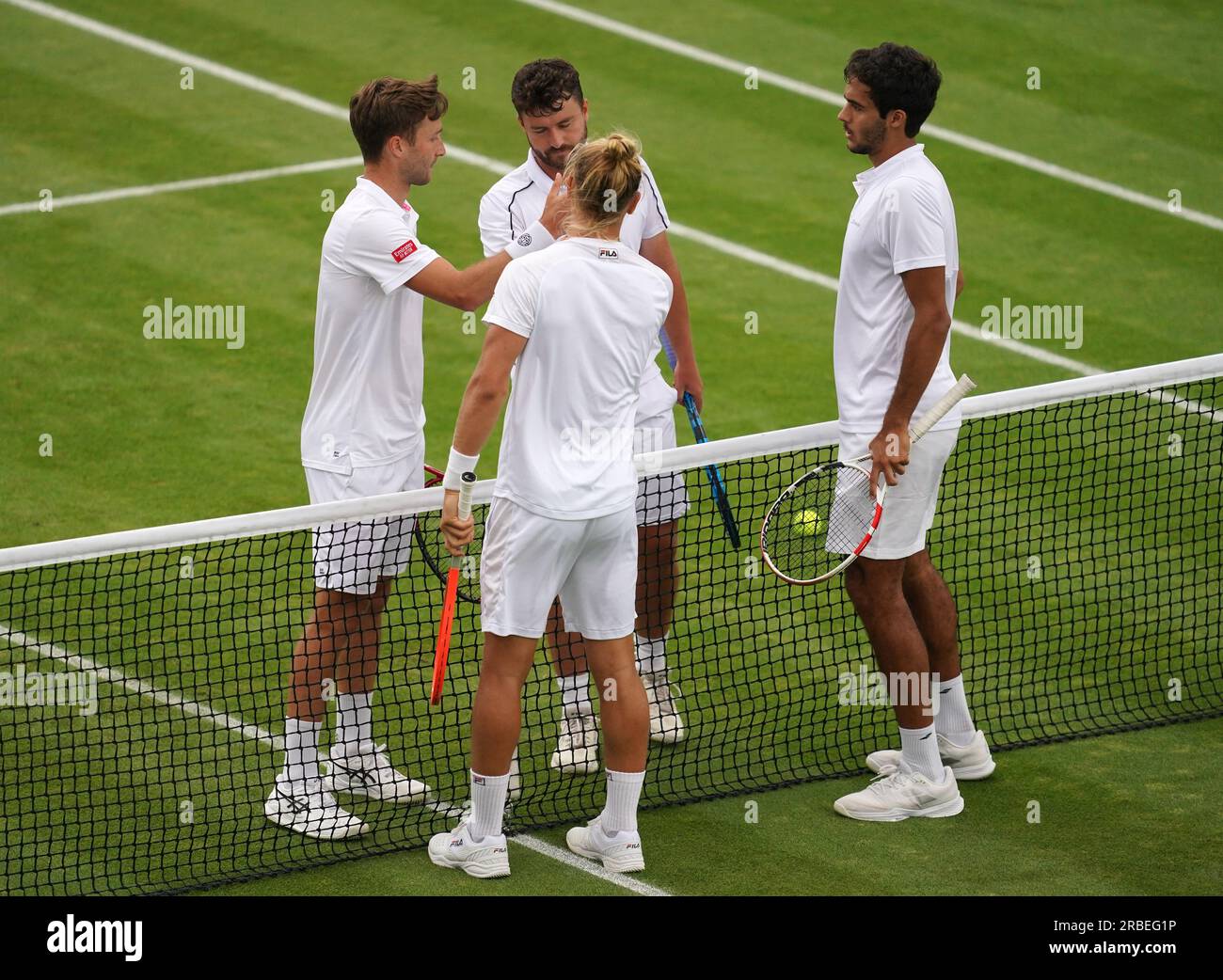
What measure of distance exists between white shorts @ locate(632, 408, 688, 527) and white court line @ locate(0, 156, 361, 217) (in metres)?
7.63

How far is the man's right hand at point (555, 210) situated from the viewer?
22.4 feet

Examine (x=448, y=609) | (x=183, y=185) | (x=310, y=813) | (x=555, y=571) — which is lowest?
(x=310, y=813)

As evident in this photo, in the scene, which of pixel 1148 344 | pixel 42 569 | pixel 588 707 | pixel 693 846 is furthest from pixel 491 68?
pixel 693 846

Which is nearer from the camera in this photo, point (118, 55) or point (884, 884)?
point (884, 884)

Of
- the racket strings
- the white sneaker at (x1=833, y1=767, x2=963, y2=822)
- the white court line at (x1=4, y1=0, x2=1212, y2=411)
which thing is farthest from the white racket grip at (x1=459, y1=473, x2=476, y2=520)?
the white court line at (x1=4, y1=0, x2=1212, y2=411)

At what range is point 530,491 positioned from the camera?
6.45m

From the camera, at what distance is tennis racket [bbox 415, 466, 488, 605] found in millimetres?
7281

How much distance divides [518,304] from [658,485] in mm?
1695

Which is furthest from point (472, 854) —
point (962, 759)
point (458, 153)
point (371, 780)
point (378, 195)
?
point (458, 153)

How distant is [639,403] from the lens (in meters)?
7.64

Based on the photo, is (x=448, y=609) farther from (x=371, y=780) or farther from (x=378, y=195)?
(x=378, y=195)

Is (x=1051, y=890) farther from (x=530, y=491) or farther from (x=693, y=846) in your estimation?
(x=530, y=491)

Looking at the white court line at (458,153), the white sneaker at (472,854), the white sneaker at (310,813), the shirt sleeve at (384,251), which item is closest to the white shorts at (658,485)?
the shirt sleeve at (384,251)
